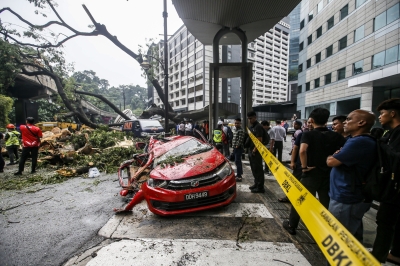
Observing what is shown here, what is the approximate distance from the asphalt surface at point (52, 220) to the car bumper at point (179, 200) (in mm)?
898

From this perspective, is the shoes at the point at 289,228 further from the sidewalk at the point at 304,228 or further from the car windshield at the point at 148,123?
the car windshield at the point at 148,123

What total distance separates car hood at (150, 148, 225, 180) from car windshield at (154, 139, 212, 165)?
276mm

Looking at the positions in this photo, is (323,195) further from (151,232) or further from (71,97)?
(71,97)

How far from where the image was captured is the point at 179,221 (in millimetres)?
3285

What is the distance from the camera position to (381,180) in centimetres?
186

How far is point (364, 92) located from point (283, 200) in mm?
20238

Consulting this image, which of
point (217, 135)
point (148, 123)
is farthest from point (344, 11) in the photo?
point (217, 135)

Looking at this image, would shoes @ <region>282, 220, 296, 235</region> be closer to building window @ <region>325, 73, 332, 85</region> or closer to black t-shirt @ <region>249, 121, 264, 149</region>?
black t-shirt @ <region>249, 121, 264, 149</region>

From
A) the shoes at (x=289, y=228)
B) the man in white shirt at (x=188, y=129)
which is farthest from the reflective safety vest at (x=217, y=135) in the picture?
the man in white shirt at (x=188, y=129)

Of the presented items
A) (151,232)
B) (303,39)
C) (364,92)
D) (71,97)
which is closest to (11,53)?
(71,97)

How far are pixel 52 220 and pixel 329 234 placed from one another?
4.13 meters

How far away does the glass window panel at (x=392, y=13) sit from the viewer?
14877 mm

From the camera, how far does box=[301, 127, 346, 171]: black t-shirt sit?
2557 millimetres

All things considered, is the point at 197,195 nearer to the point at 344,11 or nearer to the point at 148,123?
the point at 148,123
